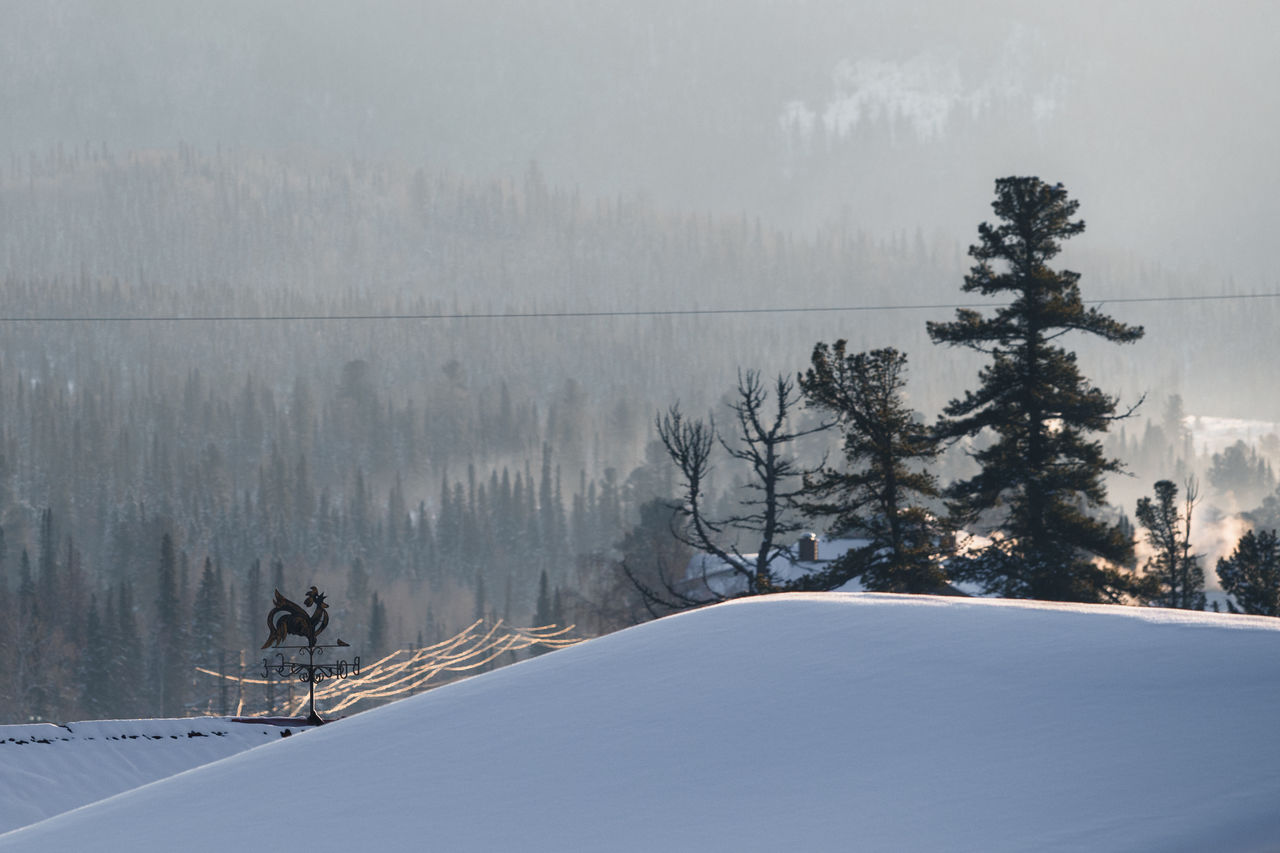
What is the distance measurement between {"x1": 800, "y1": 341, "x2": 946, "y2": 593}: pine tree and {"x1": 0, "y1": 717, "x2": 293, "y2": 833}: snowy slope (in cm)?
1553

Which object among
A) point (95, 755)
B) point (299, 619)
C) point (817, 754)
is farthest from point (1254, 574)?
point (817, 754)

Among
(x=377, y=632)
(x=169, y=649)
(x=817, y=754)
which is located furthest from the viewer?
(x=377, y=632)

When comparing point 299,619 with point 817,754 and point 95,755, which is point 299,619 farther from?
point 817,754

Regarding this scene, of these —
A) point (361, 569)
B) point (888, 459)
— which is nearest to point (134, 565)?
point (361, 569)

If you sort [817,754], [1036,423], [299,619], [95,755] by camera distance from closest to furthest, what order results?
[817,754] → [299,619] → [95,755] → [1036,423]

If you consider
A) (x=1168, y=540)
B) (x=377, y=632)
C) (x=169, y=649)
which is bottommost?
(x=377, y=632)

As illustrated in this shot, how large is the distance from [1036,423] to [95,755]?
2242cm

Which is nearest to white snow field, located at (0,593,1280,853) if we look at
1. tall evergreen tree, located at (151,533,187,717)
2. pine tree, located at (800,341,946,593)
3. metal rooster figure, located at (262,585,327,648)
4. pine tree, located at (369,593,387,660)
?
metal rooster figure, located at (262,585,327,648)

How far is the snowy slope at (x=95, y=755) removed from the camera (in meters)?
16.6

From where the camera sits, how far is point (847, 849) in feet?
15.8

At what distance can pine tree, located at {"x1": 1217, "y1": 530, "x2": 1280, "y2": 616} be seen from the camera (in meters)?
35.1

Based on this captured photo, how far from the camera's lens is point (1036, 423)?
3111cm

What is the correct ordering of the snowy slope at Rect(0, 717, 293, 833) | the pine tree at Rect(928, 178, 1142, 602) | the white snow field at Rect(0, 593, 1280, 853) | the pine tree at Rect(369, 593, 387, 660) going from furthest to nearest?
1. the pine tree at Rect(369, 593, 387, 660)
2. the pine tree at Rect(928, 178, 1142, 602)
3. the snowy slope at Rect(0, 717, 293, 833)
4. the white snow field at Rect(0, 593, 1280, 853)

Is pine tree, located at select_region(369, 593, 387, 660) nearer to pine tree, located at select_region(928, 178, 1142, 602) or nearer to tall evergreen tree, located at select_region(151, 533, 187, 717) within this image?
tall evergreen tree, located at select_region(151, 533, 187, 717)
